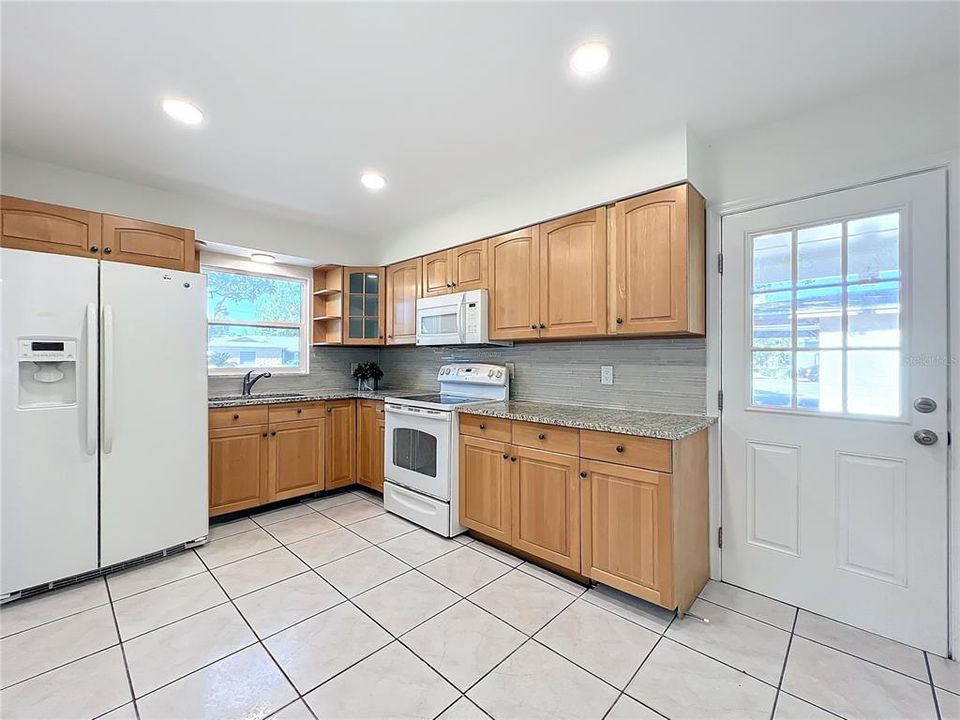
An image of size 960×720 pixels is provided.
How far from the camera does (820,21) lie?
152 centimetres

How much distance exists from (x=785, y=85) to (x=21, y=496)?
4077 millimetres

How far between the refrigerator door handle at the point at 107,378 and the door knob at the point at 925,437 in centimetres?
391

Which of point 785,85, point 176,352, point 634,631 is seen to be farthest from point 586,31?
point 176,352

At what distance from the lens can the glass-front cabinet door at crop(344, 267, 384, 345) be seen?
161 inches

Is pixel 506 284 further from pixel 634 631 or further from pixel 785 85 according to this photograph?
pixel 634 631

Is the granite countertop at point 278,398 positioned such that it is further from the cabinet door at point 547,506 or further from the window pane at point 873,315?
the window pane at point 873,315

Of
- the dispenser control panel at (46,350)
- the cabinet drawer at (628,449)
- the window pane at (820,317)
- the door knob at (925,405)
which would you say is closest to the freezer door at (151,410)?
the dispenser control panel at (46,350)

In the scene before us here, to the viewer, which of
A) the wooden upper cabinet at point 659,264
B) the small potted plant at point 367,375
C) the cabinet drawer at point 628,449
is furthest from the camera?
the small potted plant at point 367,375

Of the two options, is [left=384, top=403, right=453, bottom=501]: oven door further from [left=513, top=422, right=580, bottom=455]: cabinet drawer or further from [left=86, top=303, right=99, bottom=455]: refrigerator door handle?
[left=86, top=303, right=99, bottom=455]: refrigerator door handle

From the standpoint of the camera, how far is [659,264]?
2.23 metres

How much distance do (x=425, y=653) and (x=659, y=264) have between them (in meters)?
2.13

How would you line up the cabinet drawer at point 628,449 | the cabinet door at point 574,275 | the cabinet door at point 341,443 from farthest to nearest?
the cabinet door at point 341,443 < the cabinet door at point 574,275 < the cabinet drawer at point 628,449

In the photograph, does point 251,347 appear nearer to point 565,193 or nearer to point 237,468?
point 237,468

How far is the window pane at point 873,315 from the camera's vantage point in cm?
184
